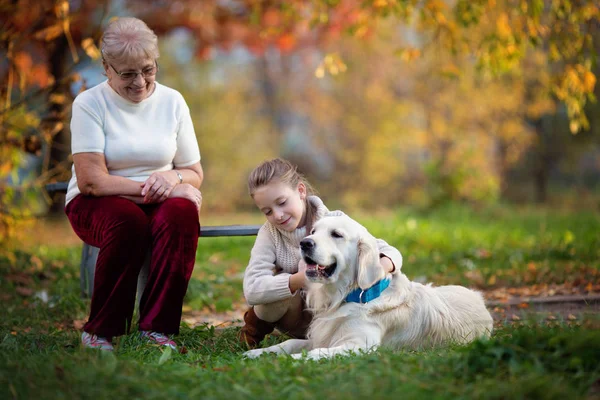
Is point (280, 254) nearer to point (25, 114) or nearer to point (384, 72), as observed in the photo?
point (25, 114)

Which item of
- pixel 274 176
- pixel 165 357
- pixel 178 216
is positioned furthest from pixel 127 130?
pixel 165 357

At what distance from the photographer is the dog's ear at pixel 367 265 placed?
3.32 meters

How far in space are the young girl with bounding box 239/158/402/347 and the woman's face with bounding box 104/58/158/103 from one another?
33.3 inches

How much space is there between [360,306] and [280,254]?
0.59 metres

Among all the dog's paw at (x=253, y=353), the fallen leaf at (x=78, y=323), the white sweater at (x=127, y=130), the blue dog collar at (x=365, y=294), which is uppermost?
the white sweater at (x=127, y=130)

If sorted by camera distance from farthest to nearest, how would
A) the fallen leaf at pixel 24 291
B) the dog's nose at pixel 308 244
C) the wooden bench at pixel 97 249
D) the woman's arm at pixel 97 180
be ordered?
the fallen leaf at pixel 24 291 < the wooden bench at pixel 97 249 < the woman's arm at pixel 97 180 < the dog's nose at pixel 308 244

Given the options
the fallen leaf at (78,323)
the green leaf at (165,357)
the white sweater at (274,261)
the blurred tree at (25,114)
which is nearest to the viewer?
the green leaf at (165,357)

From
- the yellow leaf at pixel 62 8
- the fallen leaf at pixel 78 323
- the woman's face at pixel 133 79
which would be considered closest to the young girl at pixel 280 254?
the woman's face at pixel 133 79

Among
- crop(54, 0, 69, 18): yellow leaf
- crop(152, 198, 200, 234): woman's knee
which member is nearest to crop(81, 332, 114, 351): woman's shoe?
crop(152, 198, 200, 234): woman's knee

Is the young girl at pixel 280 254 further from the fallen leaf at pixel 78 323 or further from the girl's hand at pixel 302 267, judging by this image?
the fallen leaf at pixel 78 323

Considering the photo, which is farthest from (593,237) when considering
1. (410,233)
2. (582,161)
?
(582,161)

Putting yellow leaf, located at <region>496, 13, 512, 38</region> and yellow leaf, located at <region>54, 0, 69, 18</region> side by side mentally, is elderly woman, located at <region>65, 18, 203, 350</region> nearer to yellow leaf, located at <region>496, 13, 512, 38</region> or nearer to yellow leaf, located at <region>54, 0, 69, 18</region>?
yellow leaf, located at <region>54, 0, 69, 18</region>

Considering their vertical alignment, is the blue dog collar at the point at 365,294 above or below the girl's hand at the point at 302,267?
below

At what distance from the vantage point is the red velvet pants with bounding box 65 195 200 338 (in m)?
3.67
